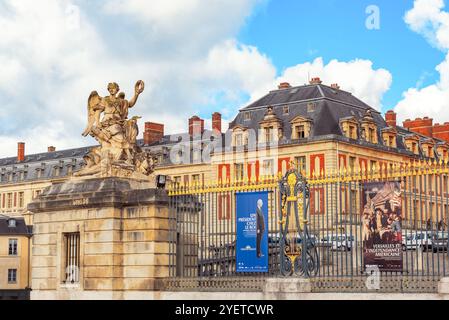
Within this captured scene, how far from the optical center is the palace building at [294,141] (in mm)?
62531

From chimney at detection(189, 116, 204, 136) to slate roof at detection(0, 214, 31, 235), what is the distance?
1743 cm

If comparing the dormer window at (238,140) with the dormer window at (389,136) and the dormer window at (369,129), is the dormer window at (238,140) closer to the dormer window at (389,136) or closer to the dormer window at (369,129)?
the dormer window at (369,129)

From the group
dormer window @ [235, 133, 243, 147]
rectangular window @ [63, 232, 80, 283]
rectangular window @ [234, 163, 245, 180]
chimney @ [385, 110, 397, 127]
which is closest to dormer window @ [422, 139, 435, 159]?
chimney @ [385, 110, 397, 127]

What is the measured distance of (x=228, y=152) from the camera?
214 feet

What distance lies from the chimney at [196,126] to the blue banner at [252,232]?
5315 centimetres

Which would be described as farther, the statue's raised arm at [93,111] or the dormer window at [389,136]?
the dormer window at [389,136]

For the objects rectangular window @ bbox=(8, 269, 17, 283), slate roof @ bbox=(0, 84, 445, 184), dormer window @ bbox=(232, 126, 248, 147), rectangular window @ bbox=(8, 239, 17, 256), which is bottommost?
rectangular window @ bbox=(8, 269, 17, 283)

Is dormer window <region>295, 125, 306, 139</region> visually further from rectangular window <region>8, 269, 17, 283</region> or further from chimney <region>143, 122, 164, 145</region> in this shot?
rectangular window <region>8, 269, 17, 283</region>

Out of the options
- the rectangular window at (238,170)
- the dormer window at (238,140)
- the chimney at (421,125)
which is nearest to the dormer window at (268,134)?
the dormer window at (238,140)

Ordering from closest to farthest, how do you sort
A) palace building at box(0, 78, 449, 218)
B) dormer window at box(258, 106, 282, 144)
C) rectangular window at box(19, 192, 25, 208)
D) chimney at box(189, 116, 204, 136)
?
palace building at box(0, 78, 449, 218) < dormer window at box(258, 106, 282, 144) < chimney at box(189, 116, 204, 136) < rectangular window at box(19, 192, 25, 208)

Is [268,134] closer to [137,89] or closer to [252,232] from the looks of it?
[137,89]

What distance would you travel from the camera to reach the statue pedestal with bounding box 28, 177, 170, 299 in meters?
23.4

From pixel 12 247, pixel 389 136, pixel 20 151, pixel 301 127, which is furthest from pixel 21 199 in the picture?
pixel 389 136

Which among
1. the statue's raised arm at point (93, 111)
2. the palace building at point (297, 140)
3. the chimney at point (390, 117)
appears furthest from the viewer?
the chimney at point (390, 117)
